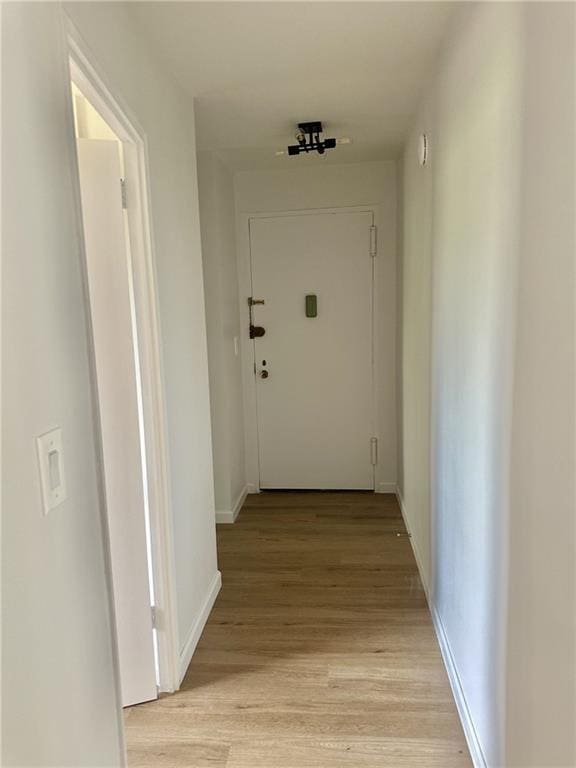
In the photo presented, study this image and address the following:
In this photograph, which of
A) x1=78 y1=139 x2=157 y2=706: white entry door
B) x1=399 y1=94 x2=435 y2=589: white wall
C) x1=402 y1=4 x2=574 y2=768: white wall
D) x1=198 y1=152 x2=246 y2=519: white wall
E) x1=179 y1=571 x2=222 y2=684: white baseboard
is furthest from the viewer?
x1=198 y1=152 x2=246 y2=519: white wall

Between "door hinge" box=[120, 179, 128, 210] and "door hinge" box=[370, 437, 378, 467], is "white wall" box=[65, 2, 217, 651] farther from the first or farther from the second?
"door hinge" box=[370, 437, 378, 467]

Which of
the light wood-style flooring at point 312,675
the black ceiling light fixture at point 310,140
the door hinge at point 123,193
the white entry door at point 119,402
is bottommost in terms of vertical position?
the light wood-style flooring at point 312,675

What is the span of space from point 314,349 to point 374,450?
85 cm

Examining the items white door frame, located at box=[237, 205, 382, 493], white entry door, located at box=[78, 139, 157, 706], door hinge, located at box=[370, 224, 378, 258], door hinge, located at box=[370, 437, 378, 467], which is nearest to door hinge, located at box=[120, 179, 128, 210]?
white entry door, located at box=[78, 139, 157, 706]

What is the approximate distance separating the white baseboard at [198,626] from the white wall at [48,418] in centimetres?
83

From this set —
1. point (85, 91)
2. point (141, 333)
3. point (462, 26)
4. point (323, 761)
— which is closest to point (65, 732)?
point (323, 761)

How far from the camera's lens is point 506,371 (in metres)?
1.29

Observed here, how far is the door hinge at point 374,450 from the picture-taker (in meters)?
3.94

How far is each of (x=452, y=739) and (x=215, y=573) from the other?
1282mm

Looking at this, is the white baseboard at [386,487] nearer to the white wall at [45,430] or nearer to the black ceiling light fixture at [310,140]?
the black ceiling light fixture at [310,140]

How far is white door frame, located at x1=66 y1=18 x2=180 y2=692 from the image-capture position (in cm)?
175

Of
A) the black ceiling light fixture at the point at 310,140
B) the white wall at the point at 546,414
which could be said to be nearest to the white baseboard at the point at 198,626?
the white wall at the point at 546,414

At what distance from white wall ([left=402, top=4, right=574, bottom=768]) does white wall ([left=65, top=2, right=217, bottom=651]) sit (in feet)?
3.33

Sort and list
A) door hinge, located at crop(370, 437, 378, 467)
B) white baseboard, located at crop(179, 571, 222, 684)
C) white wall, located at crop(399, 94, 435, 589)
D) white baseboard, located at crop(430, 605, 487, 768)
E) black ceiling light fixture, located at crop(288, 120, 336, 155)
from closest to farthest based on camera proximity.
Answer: white baseboard, located at crop(430, 605, 487, 768), white baseboard, located at crop(179, 571, 222, 684), white wall, located at crop(399, 94, 435, 589), black ceiling light fixture, located at crop(288, 120, 336, 155), door hinge, located at crop(370, 437, 378, 467)
